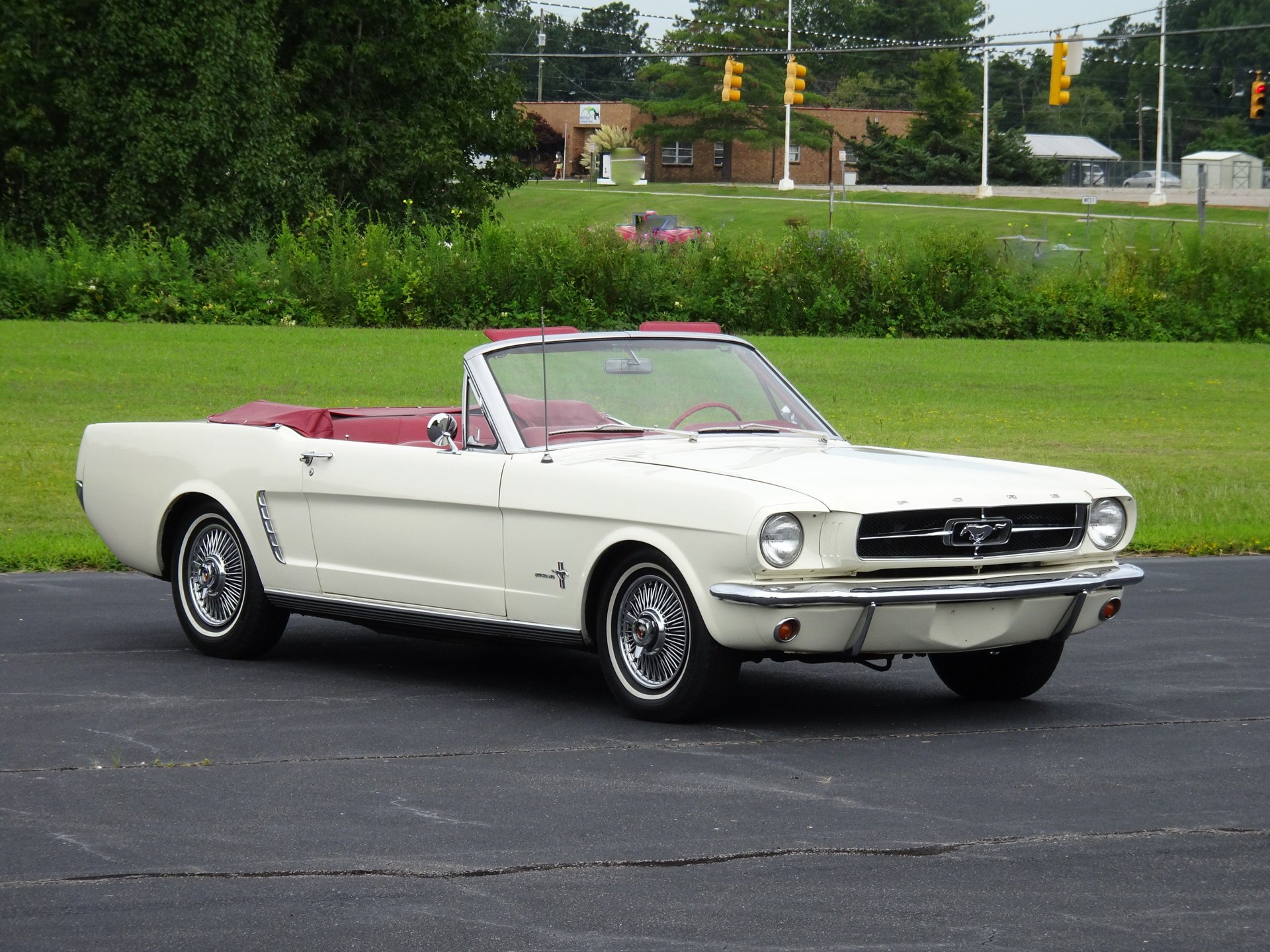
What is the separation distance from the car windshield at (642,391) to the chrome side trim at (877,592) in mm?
1505

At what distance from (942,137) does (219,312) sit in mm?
67095

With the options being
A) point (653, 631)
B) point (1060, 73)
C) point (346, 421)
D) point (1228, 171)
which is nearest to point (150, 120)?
point (1060, 73)

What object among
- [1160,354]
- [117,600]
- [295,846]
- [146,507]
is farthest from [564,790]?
[1160,354]

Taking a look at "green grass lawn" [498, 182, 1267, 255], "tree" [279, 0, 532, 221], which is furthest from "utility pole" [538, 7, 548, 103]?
"tree" [279, 0, 532, 221]

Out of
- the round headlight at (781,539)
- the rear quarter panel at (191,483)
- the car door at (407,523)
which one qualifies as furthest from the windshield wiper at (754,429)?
the rear quarter panel at (191,483)

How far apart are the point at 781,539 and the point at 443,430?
1771 millimetres

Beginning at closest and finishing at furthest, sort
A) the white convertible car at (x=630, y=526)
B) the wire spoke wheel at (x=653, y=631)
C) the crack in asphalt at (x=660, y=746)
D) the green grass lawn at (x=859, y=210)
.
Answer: the crack in asphalt at (x=660, y=746) < the white convertible car at (x=630, y=526) < the wire spoke wheel at (x=653, y=631) < the green grass lawn at (x=859, y=210)

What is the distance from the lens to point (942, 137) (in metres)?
92.8

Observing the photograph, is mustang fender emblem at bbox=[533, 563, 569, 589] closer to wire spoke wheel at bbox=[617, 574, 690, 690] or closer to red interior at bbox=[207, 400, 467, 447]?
wire spoke wheel at bbox=[617, 574, 690, 690]

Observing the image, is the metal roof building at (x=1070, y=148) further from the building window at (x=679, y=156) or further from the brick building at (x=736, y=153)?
the building window at (x=679, y=156)

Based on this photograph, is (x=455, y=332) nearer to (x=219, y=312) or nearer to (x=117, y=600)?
(x=219, y=312)

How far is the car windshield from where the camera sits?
770 cm

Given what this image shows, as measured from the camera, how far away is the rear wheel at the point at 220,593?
27.6ft

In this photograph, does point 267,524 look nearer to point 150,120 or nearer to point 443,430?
point 443,430
